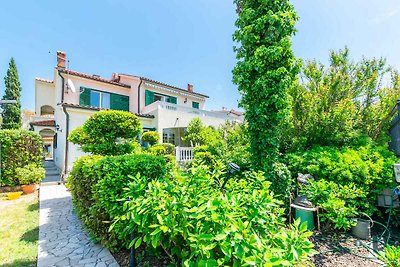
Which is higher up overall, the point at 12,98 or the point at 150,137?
the point at 12,98

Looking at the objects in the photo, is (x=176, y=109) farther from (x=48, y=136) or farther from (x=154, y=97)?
(x=48, y=136)

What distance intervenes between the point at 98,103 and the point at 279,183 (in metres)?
17.5

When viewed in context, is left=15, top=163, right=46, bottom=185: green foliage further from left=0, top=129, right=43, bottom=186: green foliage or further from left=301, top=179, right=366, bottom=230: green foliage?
left=301, top=179, right=366, bottom=230: green foliage

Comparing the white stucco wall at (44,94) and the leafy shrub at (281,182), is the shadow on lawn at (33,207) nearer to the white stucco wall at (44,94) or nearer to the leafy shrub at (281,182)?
the leafy shrub at (281,182)

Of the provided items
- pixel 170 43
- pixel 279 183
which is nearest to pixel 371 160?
pixel 279 183

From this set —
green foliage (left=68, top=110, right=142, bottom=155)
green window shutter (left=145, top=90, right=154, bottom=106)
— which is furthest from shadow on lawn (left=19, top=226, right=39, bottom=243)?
green window shutter (left=145, top=90, right=154, bottom=106)

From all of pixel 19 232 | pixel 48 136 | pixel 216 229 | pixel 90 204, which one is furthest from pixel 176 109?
pixel 48 136

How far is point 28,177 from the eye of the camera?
10867mm

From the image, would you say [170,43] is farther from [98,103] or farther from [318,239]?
[318,239]

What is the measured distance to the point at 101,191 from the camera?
155 inches

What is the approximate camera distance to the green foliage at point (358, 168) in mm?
6105

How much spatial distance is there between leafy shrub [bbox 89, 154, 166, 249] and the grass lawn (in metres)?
1.76

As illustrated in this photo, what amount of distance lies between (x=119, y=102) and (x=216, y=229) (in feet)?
65.4

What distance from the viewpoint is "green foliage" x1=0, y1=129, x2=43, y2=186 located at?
10695mm
